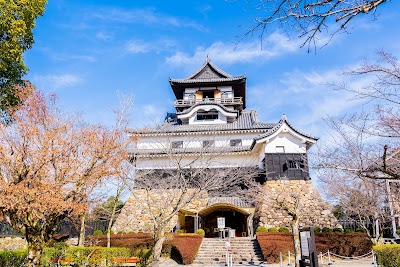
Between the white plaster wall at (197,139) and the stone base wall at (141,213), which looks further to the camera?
the white plaster wall at (197,139)

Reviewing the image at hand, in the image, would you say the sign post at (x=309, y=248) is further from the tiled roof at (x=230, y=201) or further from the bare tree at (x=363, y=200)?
the tiled roof at (x=230, y=201)

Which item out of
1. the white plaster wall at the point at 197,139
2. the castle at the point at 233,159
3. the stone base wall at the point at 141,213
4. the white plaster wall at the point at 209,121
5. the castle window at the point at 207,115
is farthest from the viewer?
the castle window at the point at 207,115

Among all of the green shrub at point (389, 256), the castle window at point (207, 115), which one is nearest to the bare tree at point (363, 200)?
the green shrub at point (389, 256)

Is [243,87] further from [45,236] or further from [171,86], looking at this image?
[45,236]

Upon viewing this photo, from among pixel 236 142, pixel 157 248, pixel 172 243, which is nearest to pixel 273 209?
pixel 236 142

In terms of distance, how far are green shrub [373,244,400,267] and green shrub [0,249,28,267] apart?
12.4 meters

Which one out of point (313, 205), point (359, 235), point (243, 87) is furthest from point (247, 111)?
point (359, 235)

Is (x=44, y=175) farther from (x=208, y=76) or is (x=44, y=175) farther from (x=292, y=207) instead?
(x=208, y=76)

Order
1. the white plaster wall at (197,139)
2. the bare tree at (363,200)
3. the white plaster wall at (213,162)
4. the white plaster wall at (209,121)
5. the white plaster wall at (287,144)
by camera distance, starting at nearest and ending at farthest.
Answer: the bare tree at (363,200)
the white plaster wall at (287,144)
the white plaster wall at (213,162)
the white plaster wall at (197,139)
the white plaster wall at (209,121)

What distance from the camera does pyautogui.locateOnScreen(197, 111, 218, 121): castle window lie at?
1126 inches

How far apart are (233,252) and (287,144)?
9779 mm

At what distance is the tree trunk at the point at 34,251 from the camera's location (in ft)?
26.0

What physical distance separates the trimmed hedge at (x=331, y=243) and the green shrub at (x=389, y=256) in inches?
247

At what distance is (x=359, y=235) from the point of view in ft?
56.6
